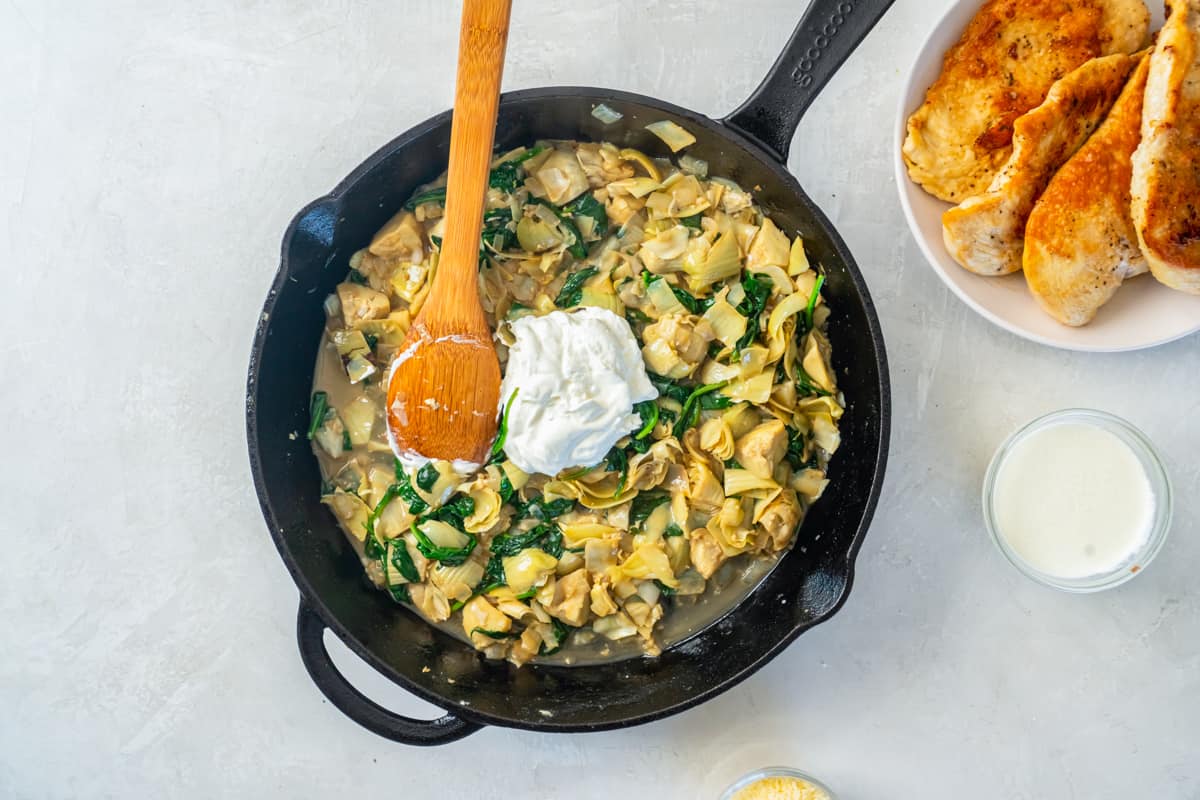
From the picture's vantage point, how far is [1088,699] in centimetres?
333

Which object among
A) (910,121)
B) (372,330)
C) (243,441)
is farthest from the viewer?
(243,441)

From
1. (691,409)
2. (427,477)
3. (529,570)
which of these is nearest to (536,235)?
(691,409)

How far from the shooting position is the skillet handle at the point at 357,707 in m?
2.94

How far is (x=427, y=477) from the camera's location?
309 centimetres

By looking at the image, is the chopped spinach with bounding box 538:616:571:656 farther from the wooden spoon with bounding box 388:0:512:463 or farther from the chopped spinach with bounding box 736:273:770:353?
the chopped spinach with bounding box 736:273:770:353

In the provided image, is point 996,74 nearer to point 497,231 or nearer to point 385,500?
point 497,231

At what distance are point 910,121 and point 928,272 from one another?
559 millimetres

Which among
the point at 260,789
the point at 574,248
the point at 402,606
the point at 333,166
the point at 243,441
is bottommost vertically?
the point at 260,789

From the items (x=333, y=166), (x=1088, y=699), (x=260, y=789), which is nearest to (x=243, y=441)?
(x=333, y=166)

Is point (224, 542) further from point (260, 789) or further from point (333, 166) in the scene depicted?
point (333, 166)

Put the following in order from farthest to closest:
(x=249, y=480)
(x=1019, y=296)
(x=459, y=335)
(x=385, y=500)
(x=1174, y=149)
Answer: (x=249, y=480)
(x=385, y=500)
(x=1019, y=296)
(x=459, y=335)
(x=1174, y=149)

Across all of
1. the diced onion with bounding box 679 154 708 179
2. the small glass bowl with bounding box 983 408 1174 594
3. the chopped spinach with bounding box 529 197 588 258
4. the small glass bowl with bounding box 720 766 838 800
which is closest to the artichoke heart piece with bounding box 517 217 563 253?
the chopped spinach with bounding box 529 197 588 258

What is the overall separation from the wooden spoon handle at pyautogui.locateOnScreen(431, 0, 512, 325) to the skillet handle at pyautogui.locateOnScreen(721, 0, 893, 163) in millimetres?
723

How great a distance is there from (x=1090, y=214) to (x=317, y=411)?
254 cm
